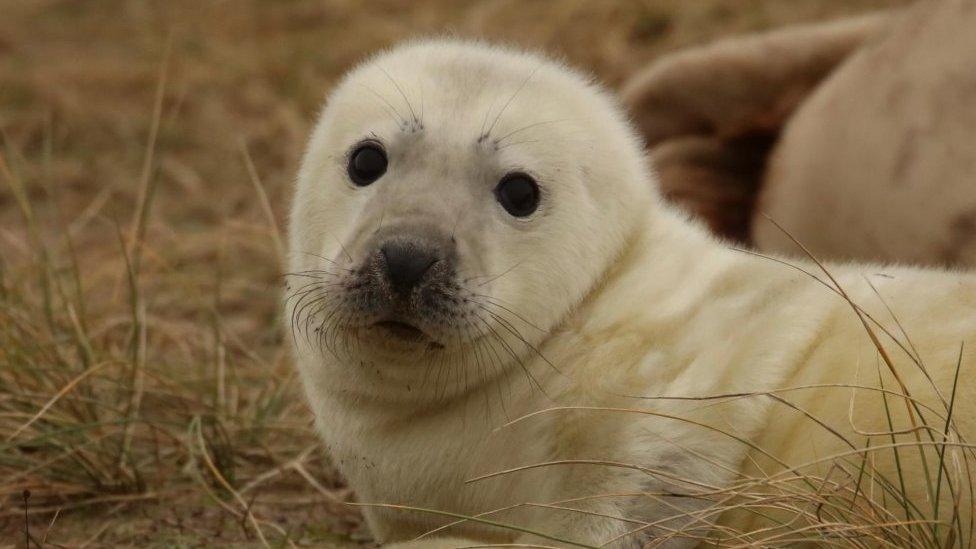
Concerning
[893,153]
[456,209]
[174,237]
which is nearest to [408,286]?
[456,209]

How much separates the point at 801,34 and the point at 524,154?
8.34 feet

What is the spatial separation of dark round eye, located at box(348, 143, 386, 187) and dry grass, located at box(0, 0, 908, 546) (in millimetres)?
676

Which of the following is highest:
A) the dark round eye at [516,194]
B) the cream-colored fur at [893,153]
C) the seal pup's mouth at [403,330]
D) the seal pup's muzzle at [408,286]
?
the cream-colored fur at [893,153]

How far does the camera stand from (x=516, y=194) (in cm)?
222

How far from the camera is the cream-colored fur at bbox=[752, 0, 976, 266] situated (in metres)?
3.44

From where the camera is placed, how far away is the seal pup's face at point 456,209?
80.7 inches

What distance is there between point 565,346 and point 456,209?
29cm

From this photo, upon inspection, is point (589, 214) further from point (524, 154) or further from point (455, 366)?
point (455, 366)

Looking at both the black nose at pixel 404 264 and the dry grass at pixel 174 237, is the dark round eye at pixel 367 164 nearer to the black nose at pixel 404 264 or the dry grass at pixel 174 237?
the black nose at pixel 404 264

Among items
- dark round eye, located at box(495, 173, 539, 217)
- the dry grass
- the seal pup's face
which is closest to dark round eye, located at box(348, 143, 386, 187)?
the seal pup's face

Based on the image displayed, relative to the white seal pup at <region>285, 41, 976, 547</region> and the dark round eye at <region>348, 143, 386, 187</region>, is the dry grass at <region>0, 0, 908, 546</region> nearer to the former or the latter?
the white seal pup at <region>285, 41, 976, 547</region>

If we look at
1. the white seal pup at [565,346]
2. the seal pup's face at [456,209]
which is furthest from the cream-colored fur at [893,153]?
the seal pup's face at [456,209]

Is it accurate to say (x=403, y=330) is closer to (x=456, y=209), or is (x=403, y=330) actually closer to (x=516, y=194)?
(x=456, y=209)

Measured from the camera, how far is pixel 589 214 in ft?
7.38
